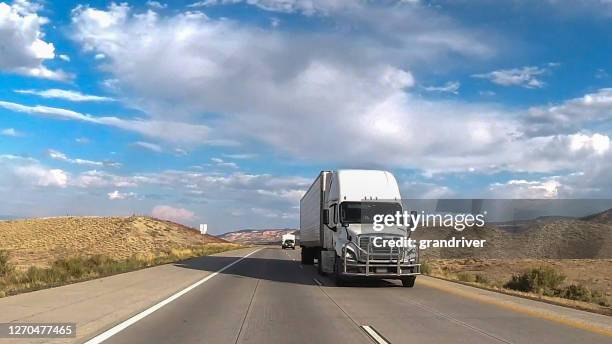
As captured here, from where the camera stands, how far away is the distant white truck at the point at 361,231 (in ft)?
66.3

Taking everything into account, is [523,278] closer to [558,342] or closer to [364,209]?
[364,209]

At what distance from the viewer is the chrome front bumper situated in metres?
20.1

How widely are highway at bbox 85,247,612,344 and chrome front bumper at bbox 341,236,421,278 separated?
1498 millimetres

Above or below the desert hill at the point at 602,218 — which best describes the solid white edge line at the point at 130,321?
below

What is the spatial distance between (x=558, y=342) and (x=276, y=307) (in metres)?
6.76

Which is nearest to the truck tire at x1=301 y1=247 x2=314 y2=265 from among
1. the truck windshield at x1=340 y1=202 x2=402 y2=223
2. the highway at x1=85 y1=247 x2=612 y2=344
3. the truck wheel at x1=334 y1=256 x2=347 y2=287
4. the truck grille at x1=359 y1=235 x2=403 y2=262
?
the truck wheel at x1=334 y1=256 x2=347 y2=287

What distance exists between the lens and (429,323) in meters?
11.9

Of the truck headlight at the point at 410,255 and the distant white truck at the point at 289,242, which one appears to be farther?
the distant white truck at the point at 289,242

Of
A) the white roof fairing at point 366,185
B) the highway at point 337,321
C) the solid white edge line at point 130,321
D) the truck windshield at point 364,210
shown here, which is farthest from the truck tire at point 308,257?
the solid white edge line at point 130,321

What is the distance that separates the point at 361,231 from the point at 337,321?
8681 millimetres

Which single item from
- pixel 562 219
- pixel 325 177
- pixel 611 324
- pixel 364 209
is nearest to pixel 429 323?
pixel 611 324

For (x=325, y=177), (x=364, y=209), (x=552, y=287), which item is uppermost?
(x=325, y=177)

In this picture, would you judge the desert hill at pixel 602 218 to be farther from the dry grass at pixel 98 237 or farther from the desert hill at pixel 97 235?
the desert hill at pixel 97 235

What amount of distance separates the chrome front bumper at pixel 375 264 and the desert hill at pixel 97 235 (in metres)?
55.2
